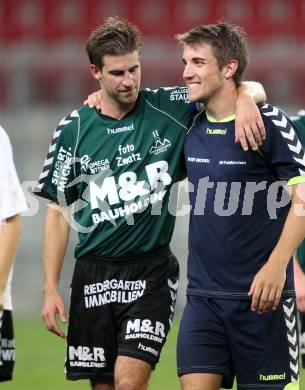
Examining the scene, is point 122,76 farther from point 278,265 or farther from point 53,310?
point 278,265

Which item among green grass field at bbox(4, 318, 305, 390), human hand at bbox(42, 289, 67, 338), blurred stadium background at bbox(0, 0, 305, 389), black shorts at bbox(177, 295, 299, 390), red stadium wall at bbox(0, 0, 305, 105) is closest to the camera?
black shorts at bbox(177, 295, 299, 390)

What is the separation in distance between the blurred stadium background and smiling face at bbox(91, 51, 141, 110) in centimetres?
949

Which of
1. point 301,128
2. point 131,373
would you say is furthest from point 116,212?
point 301,128

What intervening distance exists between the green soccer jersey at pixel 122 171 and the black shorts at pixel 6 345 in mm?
507

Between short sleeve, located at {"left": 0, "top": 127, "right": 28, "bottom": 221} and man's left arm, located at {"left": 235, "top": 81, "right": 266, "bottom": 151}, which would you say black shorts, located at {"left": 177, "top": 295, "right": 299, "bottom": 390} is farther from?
short sleeve, located at {"left": 0, "top": 127, "right": 28, "bottom": 221}

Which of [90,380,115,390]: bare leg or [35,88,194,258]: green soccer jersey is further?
[90,380,115,390]: bare leg

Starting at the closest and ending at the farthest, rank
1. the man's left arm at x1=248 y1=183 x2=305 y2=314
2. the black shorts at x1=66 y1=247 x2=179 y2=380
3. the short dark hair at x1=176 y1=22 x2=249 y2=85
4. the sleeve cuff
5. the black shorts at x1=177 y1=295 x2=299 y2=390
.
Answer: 1. the man's left arm at x1=248 y1=183 x2=305 y2=314
2. the sleeve cuff
3. the black shorts at x1=177 y1=295 x2=299 y2=390
4. the short dark hair at x1=176 y1=22 x2=249 y2=85
5. the black shorts at x1=66 y1=247 x2=179 y2=380

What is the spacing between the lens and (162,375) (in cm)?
988

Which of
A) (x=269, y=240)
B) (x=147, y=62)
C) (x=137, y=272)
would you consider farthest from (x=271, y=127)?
(x=147, y=62)

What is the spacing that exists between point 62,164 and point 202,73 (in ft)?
3.38

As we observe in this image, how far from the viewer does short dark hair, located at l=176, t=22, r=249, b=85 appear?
18.7 ft

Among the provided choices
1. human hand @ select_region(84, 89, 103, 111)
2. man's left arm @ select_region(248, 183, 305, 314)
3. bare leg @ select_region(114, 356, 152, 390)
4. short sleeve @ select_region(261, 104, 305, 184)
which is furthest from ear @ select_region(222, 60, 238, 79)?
bare leg @ select_region(114, 356, 152, 390)

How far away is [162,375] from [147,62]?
7.23 meters

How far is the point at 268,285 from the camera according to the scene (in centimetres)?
532
